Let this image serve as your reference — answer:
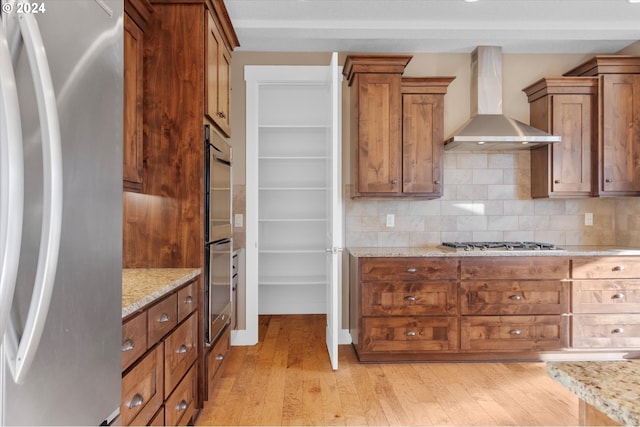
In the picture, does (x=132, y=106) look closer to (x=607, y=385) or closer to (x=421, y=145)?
(x=607, y=385)

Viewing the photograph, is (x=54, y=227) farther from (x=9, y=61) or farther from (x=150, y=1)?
(x=150, y=1)

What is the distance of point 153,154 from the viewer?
2318mm

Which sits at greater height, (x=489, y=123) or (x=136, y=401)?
(x=489, y=123)

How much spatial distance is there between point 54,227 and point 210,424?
6.35 feet

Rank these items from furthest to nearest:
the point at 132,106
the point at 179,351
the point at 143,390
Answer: the point at 132,106, the point at 179,351, the point at 143,390

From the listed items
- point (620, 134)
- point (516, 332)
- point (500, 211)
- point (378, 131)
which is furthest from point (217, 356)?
point (620, 134)

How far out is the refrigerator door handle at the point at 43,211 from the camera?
0.72 m

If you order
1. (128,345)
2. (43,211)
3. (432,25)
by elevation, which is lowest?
(128,345)

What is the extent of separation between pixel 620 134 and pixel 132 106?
372cm

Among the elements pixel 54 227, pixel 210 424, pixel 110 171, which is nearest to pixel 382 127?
pixel 210 424

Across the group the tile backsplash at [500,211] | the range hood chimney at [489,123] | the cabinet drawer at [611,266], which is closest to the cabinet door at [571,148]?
the range hood chimney at [489,123]

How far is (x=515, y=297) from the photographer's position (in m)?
3.26

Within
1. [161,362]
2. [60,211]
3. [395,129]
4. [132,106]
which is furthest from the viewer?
[395,129]

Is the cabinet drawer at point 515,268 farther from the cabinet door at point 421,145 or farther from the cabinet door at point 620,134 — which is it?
the cabinet door at point 620,134
